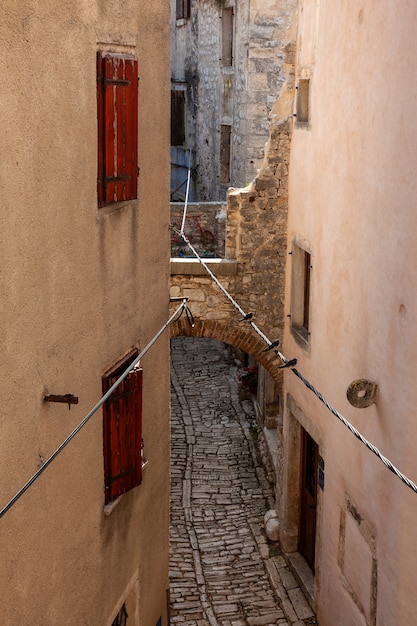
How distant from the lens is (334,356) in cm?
997

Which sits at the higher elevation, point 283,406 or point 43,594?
point 43,594

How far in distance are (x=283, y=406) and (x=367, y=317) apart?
4.05 meters

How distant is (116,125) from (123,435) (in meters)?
2.52

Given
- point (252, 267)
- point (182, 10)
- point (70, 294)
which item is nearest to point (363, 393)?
point (70, 294)

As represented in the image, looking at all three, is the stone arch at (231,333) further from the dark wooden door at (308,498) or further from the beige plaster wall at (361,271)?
the dark wooden door at (308,498)

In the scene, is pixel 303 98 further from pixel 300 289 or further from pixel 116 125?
pixel 116 125

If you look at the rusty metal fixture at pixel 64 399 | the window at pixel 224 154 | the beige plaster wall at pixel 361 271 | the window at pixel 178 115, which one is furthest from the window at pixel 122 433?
the window at pixel 178 115

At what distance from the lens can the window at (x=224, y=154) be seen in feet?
70.7

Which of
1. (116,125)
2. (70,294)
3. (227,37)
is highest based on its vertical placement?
(227,37)

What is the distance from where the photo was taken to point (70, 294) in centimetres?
614

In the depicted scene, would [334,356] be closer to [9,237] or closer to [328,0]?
[328,0]

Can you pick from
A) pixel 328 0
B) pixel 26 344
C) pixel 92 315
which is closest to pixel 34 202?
pixel 26 344

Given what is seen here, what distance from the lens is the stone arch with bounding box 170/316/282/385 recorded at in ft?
39.7

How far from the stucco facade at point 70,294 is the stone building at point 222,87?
36.1 ft
